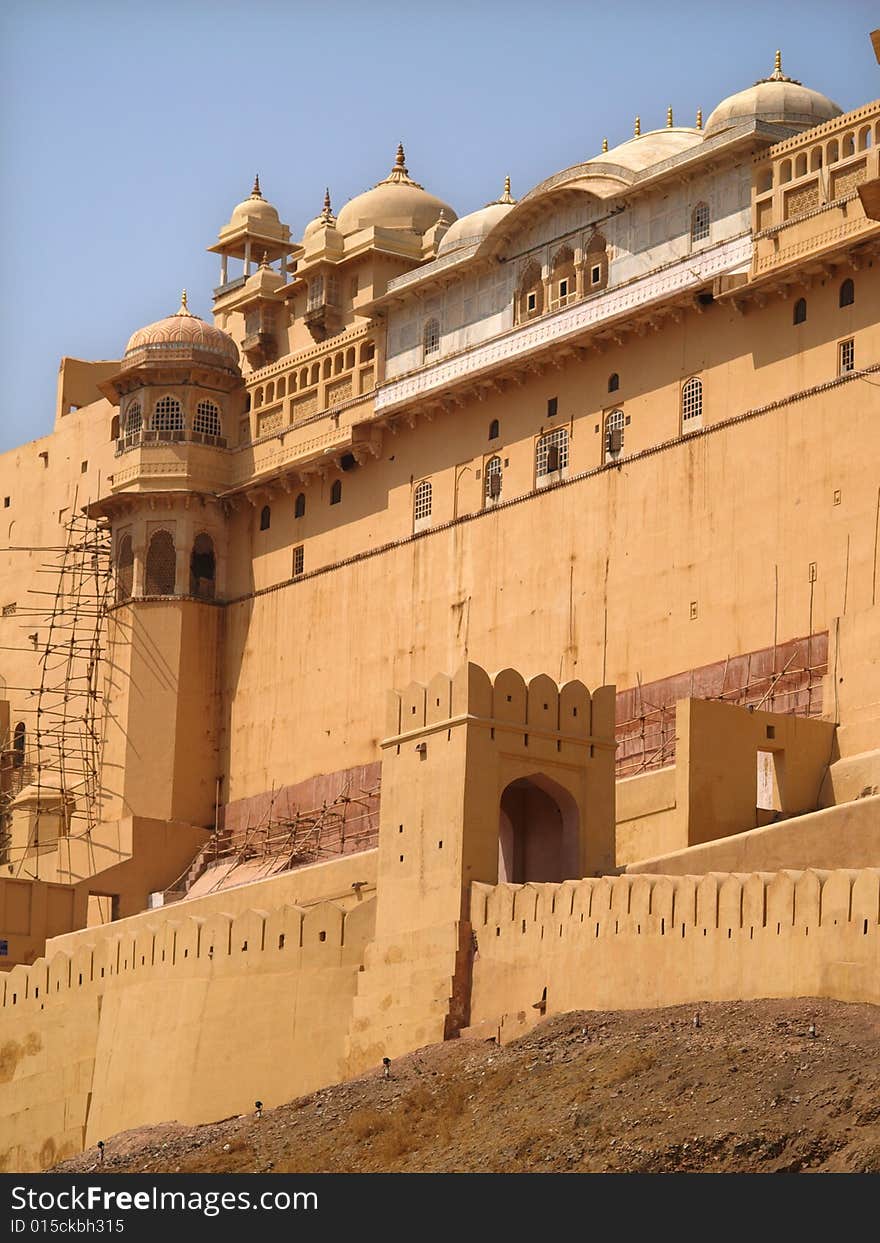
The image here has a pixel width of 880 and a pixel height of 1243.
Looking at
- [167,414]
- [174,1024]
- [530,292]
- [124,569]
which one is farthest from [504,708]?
[167,414]

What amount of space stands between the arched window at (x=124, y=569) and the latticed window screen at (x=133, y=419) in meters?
1.84

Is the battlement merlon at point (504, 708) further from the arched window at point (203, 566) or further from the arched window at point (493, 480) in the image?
the arched window at point (203, 566)

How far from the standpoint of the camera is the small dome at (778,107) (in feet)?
155

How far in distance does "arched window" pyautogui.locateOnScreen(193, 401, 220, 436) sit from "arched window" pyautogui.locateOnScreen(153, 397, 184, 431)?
0.91 feet

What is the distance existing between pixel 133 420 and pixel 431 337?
283 inches

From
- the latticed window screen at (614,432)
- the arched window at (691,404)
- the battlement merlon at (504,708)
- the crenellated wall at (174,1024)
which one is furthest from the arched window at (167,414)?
the battlement merlon at (504,708)

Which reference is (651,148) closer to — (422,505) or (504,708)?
(422,505)

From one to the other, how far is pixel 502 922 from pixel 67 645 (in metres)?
21.2

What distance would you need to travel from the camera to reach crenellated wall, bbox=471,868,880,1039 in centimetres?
3497

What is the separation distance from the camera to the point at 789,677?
44.6 meters

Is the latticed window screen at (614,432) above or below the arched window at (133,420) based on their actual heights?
below

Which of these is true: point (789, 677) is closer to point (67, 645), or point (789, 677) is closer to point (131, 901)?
point (131, 901)

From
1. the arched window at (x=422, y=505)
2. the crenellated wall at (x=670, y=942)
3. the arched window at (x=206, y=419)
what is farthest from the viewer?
the arched window at (x=206, y=419)

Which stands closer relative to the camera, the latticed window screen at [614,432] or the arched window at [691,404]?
the arched window at [691,404]
